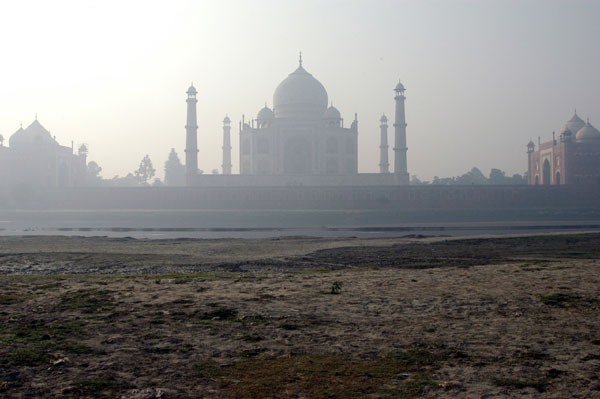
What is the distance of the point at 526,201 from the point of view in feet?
130

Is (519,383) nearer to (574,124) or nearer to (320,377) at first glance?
(320,377)

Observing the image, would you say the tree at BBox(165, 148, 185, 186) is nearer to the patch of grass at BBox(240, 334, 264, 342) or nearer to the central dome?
the central dome

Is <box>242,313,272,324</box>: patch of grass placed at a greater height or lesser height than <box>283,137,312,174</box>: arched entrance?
lesser

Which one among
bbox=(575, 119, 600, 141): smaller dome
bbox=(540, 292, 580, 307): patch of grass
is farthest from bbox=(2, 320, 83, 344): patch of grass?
bbox=(575, 119, 600, 141): smaller dome

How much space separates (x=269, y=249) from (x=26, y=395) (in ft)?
38.9

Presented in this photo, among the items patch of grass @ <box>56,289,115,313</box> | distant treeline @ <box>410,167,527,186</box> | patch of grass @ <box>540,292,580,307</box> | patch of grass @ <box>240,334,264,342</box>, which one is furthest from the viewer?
distant treeline @ <box>410,167,527,186</box>

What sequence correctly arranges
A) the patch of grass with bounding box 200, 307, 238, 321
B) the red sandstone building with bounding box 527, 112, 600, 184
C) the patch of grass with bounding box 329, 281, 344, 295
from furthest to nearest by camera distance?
the red sandstone building with bounding box 527, 112, 600, 184 < the patch of grass with bounding box 329, 281, 344, 295 < the patch of grass with bounding box 200, 307, 238, 321

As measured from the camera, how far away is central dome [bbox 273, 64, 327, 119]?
47.8 meters

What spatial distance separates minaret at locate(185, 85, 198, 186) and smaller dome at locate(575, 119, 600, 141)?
28520 mm

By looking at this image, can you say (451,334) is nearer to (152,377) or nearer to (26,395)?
(152,377)

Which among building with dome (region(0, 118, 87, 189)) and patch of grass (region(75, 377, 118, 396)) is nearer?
patch of grass (region(75, 377, 118, 396))

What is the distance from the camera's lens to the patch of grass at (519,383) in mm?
3232

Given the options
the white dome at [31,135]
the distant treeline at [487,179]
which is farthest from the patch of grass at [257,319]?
the distant treeline at [487,179]

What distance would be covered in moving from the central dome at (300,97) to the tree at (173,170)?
33941mm
